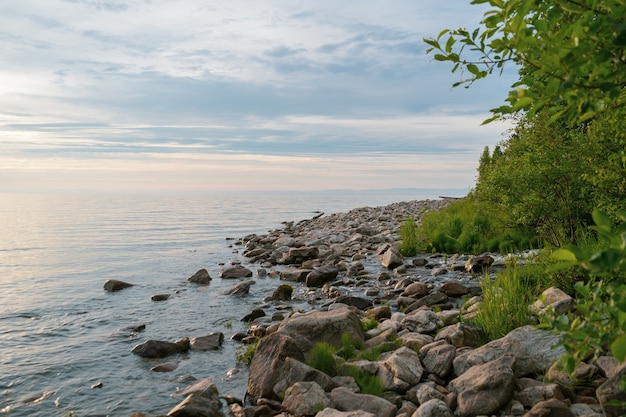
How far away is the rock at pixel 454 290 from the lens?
12.6 meters

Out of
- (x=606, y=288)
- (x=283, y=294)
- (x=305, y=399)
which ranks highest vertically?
(x=606, y=288)

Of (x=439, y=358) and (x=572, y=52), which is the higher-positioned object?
(x=572, y=52)

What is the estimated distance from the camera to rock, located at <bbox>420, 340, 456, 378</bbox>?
722 cm

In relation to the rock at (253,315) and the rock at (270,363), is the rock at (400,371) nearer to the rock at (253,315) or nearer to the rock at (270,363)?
the rock at (270,363)

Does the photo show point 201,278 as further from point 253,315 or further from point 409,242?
point 409,242

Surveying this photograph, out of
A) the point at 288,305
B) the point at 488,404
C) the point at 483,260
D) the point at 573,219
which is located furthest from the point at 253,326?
the point at 573,219

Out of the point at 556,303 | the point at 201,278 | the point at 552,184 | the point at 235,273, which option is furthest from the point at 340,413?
the point at 235,273

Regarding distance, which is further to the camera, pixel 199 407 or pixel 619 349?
pixel 199 407

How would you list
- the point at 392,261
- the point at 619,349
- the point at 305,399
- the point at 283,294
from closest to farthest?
the point at 619,349 < the point at 305,399 < the point at 283,294 < the point at 392,261

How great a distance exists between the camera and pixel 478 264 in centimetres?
1534

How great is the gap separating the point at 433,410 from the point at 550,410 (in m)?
1.31

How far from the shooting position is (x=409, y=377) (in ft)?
23.3

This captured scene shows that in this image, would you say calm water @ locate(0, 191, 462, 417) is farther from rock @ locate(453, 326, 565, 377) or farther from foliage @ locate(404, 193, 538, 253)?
foliage @ locate(404, 193, 538, 253)

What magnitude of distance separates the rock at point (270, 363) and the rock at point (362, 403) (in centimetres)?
115
